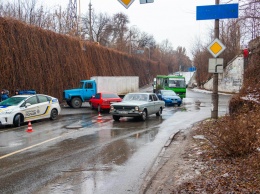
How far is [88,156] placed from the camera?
8570mm

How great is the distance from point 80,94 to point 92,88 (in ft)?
4.18

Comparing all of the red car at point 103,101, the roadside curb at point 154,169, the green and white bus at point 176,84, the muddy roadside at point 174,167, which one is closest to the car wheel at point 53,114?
the red car at point 103,101

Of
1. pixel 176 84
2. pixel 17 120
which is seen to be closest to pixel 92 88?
pixel 176 84

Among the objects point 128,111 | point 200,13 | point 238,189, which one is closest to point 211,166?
point 238,189

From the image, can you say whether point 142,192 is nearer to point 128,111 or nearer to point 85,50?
point 128,111

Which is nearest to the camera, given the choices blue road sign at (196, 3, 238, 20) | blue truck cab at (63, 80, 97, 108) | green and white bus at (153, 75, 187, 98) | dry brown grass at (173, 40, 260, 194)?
dry brown grass at (173, 40, 260, 194)

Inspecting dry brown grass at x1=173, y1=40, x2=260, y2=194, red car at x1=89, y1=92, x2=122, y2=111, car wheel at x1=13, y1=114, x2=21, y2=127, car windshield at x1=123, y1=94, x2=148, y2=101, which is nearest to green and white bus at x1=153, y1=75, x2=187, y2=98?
red car at x1=89, y1=92, x2=122, y2=111

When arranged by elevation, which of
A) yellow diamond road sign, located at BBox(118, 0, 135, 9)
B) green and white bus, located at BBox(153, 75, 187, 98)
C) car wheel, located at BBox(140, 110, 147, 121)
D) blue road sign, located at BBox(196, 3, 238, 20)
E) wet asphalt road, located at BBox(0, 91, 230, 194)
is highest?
blue road sign, located at BBox(196, 3, 238, 20)

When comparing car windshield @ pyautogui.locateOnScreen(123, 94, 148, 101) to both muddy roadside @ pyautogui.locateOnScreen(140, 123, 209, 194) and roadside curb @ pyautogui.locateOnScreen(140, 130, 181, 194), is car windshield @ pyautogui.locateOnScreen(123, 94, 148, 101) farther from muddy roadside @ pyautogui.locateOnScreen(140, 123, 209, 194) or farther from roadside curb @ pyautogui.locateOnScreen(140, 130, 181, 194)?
roadside curb @ pyautogui.locateOnScreen(140, 130, 181, 194)

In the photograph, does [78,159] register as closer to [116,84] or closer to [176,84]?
[116,84]

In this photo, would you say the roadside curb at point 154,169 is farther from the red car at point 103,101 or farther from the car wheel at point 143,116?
the red car at point 103,101

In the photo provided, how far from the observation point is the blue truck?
86.0ft

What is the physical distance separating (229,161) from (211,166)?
1.39 ft

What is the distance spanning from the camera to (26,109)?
52.2 ft
